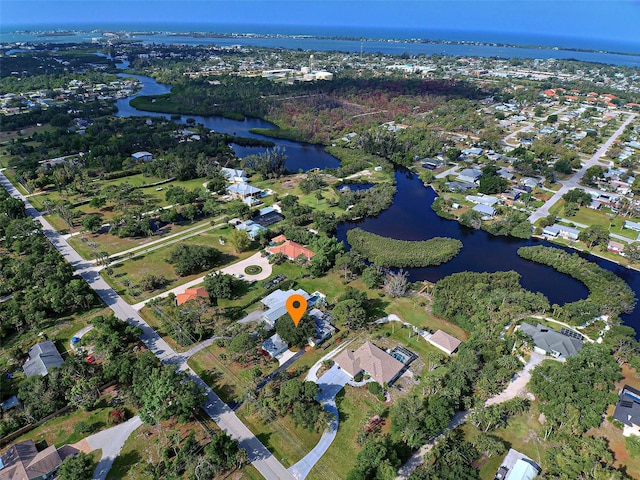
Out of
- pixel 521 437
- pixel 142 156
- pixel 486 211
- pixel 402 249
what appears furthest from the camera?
pixel 142 156

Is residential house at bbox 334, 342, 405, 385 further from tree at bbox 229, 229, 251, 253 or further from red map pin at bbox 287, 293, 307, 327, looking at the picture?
tree at bbox 229, 229, 251, 253

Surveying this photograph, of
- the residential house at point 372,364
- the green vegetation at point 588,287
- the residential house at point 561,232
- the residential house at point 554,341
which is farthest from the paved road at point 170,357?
the residential house at point 561,232

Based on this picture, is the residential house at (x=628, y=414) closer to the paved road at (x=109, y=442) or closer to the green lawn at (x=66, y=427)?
the paved road at (x=109, y=442)

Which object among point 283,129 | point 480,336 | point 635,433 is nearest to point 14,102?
point 283,129

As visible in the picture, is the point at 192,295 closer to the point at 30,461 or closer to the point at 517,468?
the point at 30,461

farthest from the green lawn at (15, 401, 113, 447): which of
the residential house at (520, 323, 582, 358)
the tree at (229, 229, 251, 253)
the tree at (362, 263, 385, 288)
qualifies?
the residential house at (520, 323, 582, 358)

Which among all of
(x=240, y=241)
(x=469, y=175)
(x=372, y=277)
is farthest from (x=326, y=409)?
(x=469, y=175)
